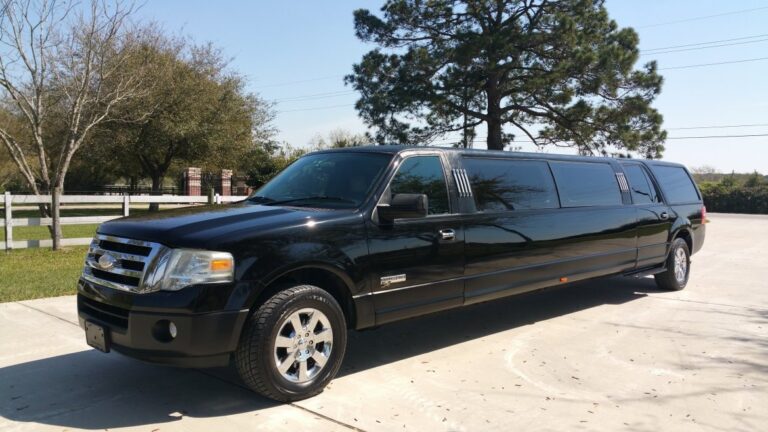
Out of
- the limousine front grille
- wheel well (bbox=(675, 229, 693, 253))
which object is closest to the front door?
the limousine front grille

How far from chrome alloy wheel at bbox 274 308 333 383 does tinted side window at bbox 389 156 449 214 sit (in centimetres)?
130

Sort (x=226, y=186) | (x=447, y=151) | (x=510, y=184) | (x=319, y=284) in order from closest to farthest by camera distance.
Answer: (x=319, y=284) → (x=447, y=151) → (x=510, y=184) → (x=226, y=186)

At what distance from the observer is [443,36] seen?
25250 mm

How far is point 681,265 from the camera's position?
859cm

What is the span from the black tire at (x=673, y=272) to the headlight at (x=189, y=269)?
22.3 ft

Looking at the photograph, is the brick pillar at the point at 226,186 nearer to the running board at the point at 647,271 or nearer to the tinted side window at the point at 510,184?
the running board at the point at 647,271

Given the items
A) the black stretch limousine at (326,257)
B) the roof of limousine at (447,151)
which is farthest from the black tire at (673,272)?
the roof of limousine at (447,151)

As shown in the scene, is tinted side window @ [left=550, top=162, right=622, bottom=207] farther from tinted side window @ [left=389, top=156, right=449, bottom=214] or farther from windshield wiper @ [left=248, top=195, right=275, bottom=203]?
windshield wiper @ [left=248, top=195, right=275, bottom=203]

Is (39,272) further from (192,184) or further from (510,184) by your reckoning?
(192,184)

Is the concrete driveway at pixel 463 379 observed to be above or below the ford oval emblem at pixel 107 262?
below

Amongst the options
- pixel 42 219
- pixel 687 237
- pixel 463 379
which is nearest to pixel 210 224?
pixel 463 379

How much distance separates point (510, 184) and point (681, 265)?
428cm

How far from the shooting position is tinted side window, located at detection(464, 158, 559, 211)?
217 inches

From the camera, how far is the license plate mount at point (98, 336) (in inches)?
156
